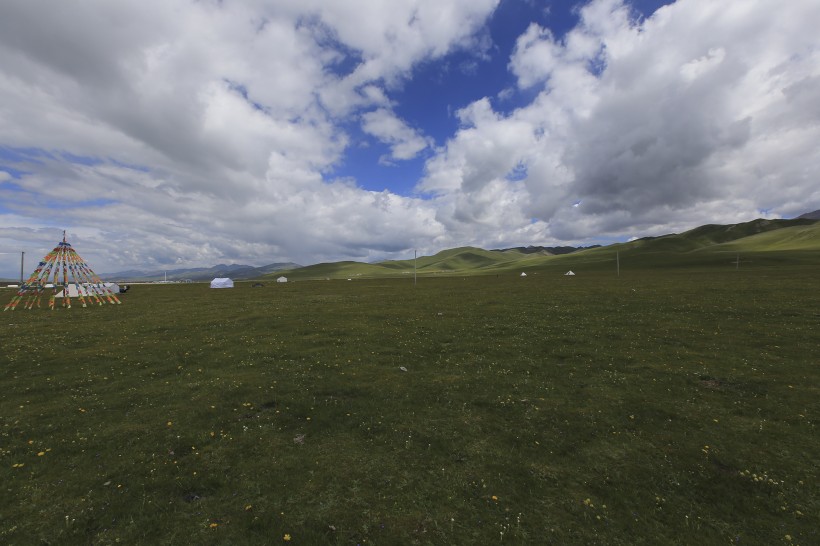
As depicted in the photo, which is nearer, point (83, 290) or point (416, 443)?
point (416, 443)

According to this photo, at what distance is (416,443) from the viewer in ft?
40.6

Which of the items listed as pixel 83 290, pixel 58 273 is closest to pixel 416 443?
pixel 58 273

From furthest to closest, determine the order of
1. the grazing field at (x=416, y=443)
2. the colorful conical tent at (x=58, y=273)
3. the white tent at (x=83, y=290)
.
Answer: the white tent at (x=83, y=290) < the colorful conical tent at (x=58, y=273) < the grazing field at (x=416, y=443)

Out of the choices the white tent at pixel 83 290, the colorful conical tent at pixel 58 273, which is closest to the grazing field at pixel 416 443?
the colorful conical tent at pixel 58 273

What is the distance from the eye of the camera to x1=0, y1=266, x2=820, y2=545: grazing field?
8656mm

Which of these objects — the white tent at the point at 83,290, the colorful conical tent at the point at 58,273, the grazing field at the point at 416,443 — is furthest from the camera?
the white tent at the point at 83,290

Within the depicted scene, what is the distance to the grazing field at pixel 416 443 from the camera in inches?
341

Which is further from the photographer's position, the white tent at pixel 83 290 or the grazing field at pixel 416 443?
the white tent at pixel 83 290

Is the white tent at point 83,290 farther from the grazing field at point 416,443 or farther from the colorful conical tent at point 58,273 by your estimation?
the grazing field at point 416,443

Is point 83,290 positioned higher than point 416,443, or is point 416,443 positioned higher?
point 83,290

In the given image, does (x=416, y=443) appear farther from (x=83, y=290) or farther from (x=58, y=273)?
(x=83, y=290)

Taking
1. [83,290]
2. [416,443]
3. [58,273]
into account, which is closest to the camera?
[416,443]

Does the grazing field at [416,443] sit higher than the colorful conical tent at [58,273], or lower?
lower

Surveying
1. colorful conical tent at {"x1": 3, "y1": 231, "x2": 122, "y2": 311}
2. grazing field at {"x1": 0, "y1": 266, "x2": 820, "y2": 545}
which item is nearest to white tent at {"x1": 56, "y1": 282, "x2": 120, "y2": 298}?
colorful conical tent at {"x1": 3, "y1": 231, "x2": 122, "y2": 311}
